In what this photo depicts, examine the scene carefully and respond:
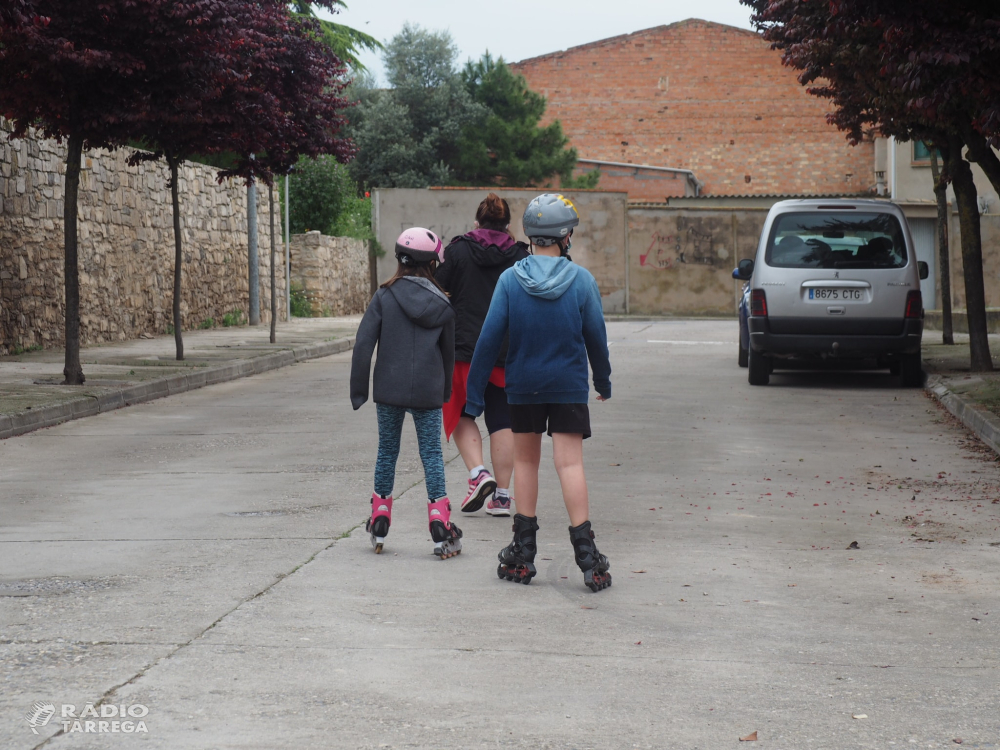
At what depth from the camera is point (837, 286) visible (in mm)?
13734

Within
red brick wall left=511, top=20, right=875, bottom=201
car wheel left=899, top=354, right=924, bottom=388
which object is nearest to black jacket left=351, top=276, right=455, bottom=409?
car wheel left=899, top=354, right=924, bottom=388

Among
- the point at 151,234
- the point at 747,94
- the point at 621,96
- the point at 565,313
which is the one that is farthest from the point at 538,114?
the point at 565,313

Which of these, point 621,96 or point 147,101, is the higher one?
point 621,96

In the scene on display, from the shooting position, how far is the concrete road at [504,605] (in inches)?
145

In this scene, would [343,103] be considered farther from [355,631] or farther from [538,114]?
[538,114]

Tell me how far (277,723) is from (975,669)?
2277 millimetres

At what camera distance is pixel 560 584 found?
17.8 ft

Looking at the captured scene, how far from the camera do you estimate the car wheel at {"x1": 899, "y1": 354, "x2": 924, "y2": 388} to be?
14.1 m

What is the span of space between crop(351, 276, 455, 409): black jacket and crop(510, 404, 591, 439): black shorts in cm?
72

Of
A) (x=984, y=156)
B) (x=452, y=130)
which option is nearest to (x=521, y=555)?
(x=984, y=156)

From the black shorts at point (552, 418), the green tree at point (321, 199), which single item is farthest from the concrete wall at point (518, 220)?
the black shorts at point (552, 418)

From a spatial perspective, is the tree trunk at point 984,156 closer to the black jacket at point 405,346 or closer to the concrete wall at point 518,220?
the black jacket at point 405,346

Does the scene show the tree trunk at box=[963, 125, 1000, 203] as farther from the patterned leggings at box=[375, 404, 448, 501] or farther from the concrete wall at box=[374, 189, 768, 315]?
the concrete wall at box=[374, 189, 768, 315]

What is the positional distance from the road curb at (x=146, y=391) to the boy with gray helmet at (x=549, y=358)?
6348 millimetres
